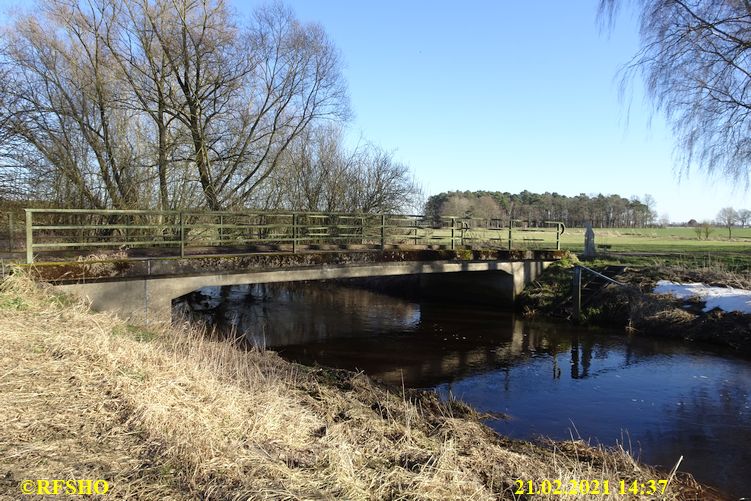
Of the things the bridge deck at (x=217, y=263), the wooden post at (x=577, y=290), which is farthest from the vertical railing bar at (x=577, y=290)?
the bridge deck at (x=217, y=263)

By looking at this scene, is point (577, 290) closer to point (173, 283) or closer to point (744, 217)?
point (173, 283)

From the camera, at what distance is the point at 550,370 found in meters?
11.8

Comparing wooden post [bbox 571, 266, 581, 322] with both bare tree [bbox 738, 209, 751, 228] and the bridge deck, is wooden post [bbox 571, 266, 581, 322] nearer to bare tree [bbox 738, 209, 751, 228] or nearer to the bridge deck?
the bridge deck

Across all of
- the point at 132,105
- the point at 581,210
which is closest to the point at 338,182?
the point at 132,105

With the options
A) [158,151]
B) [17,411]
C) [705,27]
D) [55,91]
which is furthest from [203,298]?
[705,27]

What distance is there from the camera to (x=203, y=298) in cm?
2209

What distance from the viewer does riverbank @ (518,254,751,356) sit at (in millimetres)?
14375

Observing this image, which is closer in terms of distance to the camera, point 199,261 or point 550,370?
point 550,370

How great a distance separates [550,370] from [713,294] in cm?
822

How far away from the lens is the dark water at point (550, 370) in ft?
24.9

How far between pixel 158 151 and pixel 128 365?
44.7ft
